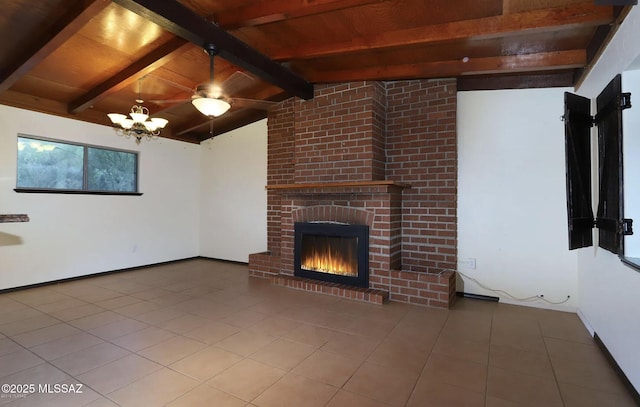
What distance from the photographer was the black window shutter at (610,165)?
215cm

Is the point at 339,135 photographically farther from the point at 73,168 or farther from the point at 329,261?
the point at 73,168

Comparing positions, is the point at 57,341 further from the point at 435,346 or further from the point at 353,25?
the point at 353,25

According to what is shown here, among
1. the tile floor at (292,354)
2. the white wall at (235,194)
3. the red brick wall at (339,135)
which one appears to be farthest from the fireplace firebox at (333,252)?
the white wall at (235,194)

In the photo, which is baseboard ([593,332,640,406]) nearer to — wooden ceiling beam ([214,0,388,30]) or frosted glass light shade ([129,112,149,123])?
wooden ceiling beam ([214,0,388,30])

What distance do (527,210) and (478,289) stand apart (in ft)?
3.56

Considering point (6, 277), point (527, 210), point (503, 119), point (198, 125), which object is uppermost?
point (198, 125)

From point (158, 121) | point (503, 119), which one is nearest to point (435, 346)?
point (503, 119)

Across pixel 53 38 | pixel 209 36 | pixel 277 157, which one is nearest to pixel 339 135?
pixel 277 157

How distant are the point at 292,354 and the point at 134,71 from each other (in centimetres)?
351

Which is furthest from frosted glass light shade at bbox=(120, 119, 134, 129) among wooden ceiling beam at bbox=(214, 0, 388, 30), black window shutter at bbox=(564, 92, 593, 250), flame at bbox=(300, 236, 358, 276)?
black window shutter at bbox=(564, 92, 593, 250)

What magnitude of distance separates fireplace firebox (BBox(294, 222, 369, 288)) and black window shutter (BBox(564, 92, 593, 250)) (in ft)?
6.66

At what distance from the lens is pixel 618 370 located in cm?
214

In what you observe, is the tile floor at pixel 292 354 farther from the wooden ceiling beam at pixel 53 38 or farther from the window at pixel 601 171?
the wooden ceiling beam at pixel 53 38

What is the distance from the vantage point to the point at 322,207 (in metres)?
4.27
